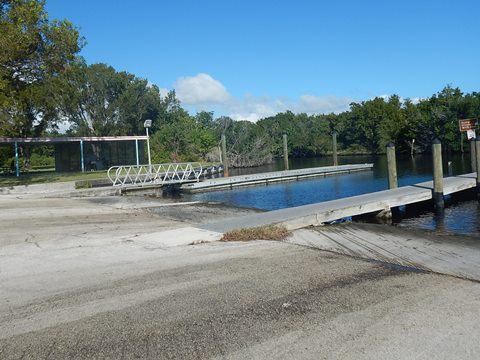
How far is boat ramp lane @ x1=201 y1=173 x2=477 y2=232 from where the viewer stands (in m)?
11.3

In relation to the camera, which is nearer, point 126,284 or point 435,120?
point 126,284

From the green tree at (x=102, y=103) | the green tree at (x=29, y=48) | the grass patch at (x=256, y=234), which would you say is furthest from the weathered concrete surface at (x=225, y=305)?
the green tree at (x=102, y=103)

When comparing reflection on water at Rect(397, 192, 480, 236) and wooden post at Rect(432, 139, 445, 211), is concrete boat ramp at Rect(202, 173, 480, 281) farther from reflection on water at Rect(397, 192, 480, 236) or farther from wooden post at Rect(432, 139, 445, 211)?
wooden post at Rect(432, 139, 445, 211)

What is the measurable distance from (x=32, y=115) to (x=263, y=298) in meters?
37.0

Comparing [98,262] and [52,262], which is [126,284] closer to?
[98,262]

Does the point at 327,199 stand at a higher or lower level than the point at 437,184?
lower

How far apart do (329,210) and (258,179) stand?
72.9ft

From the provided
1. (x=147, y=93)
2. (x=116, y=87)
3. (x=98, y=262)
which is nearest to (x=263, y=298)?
(x=98, y=262)

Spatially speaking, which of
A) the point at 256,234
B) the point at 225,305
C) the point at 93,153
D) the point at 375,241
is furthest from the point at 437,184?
the point at 93,153

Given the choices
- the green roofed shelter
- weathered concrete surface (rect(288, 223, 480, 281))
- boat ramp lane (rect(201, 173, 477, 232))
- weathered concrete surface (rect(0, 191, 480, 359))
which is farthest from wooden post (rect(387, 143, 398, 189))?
the green roofed shelter

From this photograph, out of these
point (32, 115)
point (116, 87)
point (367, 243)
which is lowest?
point (367, 243)

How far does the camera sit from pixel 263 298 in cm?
582

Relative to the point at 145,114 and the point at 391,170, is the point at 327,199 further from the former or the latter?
the point at 145,114

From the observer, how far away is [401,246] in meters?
9.34
